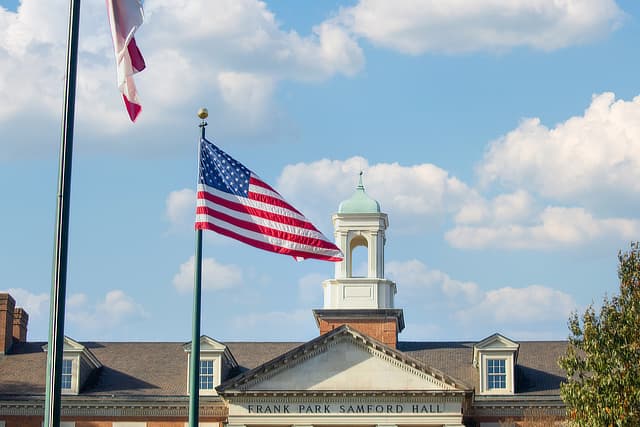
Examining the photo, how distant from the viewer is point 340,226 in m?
69.3

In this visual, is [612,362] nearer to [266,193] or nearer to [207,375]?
[266,193]

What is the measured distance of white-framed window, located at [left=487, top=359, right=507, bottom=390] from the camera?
2554 inches

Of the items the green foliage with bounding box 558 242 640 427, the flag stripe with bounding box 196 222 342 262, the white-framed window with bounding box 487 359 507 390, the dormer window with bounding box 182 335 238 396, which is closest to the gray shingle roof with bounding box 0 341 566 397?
the white-framed window with bounding box 487 359 507 390

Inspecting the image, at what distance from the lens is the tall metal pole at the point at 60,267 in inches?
874

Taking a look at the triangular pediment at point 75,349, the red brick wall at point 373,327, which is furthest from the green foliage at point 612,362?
the triangular pediment at point 75,349

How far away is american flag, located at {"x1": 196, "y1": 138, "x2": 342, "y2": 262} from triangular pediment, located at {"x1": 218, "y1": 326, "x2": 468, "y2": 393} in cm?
3208

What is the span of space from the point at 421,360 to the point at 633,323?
75.5 ft

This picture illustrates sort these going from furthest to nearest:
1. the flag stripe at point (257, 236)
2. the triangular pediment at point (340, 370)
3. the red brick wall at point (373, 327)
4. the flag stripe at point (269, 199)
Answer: the red brick wall at point (373, 327), the triangular pediment at point (340, 370), the flag stripe at point (269, 199), the flag stripe at point (257, 236)

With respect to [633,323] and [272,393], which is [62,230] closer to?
[633,323]

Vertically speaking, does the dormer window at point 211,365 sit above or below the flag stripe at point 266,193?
below

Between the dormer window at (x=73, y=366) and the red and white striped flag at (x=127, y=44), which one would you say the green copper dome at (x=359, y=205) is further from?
the red and white striped flag at (x=127, y=44)

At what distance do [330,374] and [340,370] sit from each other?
1.65ft

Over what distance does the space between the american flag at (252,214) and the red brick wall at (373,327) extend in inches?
1474

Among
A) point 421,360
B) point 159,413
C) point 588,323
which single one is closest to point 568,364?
point 588,323
